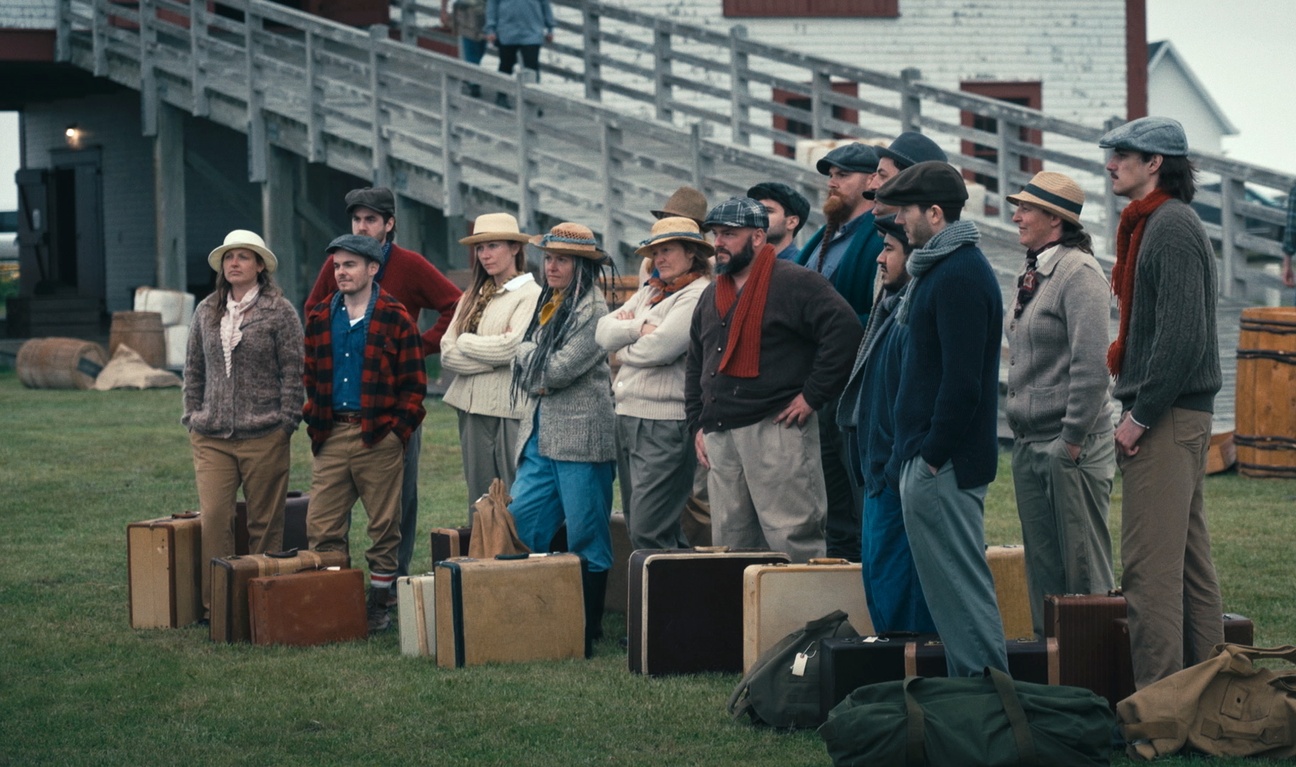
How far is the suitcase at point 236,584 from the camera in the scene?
8086 mm

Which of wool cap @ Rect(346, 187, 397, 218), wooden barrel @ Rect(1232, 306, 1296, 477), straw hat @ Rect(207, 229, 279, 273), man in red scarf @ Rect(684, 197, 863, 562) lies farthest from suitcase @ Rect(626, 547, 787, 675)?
wooden barrel @ Rect(1232, 306, 1296, 477)

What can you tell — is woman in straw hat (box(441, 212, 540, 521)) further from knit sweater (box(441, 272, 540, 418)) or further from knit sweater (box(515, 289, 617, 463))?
knit sweater (box(515, 289, 617, 463))

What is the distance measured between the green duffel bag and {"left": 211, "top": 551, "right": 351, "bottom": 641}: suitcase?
3.39m

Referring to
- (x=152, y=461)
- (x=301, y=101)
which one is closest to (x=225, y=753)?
(x=152, y=461)

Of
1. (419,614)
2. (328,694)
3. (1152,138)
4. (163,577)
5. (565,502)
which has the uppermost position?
(1152,138)

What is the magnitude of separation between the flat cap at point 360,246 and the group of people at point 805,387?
16 millimetres

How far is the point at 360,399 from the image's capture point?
8.38 m

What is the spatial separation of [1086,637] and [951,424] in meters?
1.10

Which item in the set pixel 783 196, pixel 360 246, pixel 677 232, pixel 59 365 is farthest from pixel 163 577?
pixel 59 365

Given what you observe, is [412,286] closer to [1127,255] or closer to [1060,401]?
[1060,401]

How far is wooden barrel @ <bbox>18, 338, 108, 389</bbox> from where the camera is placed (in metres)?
21.4

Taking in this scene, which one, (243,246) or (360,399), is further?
(243,246)

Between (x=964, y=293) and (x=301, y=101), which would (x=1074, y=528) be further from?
(x=301, y=101)

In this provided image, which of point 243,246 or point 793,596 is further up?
point 243,246
